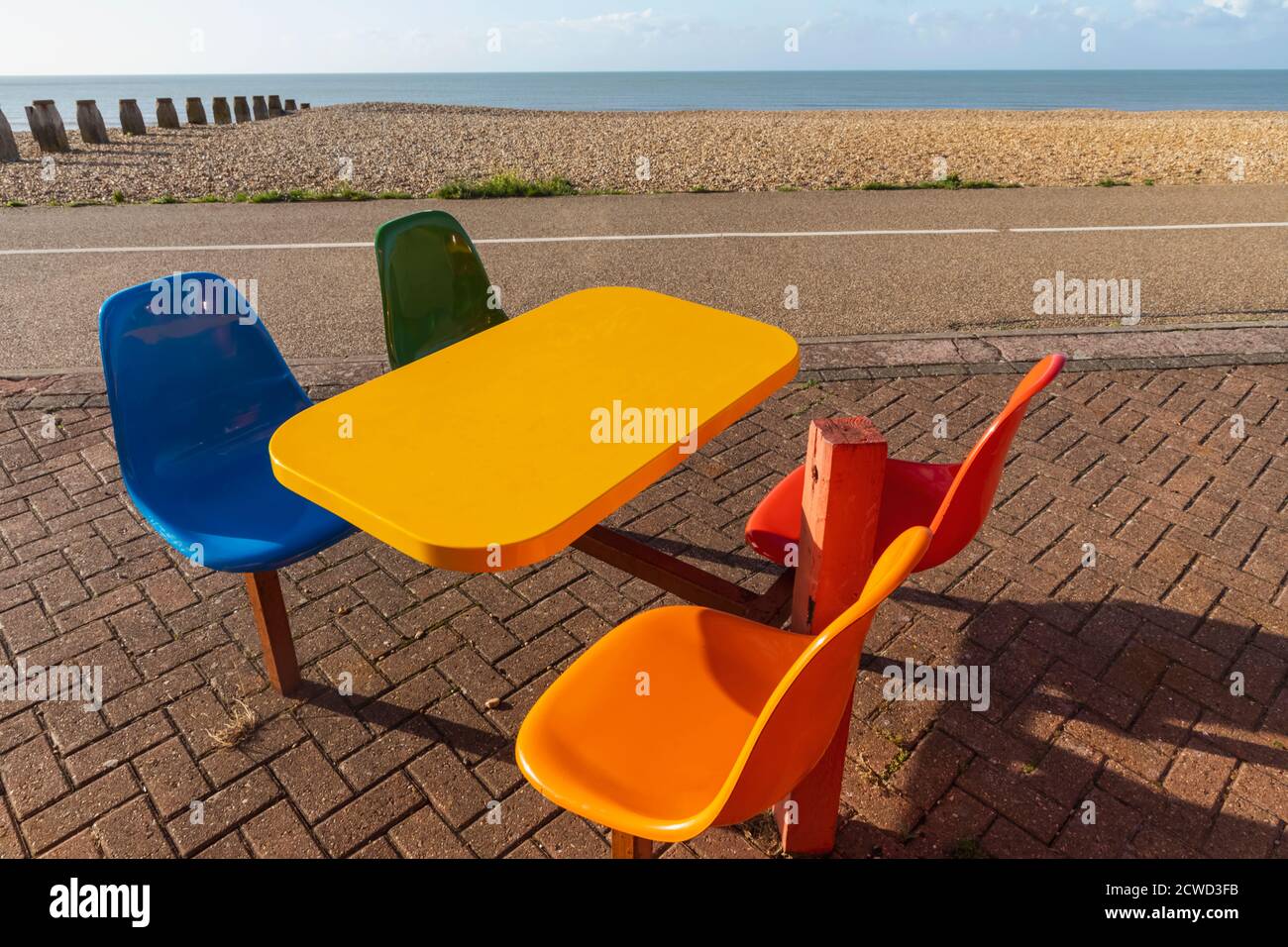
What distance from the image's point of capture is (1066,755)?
2.77m

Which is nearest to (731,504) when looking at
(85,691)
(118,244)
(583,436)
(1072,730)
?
(1072,730)

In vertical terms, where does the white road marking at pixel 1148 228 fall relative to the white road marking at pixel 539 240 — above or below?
above

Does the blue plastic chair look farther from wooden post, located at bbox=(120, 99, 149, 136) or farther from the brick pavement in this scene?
wooden post, located at bbox=(120, 99, 149, 136)

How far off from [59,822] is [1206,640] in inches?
158

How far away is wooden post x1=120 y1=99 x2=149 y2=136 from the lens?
53.2 ft

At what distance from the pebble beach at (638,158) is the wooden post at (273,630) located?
8.96 m

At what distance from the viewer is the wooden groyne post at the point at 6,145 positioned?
1295 cm

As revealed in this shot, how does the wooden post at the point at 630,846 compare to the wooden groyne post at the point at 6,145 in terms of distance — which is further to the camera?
the wooden groyne post at the point at 6,145

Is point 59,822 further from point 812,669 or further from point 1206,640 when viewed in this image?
point 1206,640

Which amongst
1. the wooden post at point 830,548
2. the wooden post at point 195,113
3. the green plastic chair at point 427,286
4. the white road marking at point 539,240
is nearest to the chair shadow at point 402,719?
the wooden post at point 830,548

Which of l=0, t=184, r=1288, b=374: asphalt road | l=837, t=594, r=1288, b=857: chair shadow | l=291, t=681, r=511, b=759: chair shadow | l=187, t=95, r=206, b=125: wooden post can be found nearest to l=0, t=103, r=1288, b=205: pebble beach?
l=0, t=184, r=1288, b=374: asphalt road

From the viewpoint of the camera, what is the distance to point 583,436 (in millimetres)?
2193

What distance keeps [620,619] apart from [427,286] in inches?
68.7

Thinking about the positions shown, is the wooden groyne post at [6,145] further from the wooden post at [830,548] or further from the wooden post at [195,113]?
the wooden post at [830,548]
